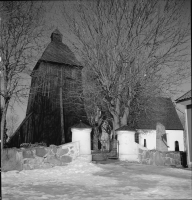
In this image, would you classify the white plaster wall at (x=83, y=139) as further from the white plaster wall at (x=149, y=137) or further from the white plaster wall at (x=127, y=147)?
the white plaster wall at (x=149, y=137)

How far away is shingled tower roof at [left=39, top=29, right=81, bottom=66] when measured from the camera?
25.6m

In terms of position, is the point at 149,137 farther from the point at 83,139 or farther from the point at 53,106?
the point at 83,139

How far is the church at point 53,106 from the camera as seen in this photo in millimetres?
22797

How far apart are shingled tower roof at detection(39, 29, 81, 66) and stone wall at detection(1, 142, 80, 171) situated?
15.0 m

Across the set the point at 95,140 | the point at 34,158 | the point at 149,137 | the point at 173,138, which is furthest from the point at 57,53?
the point at 34,158

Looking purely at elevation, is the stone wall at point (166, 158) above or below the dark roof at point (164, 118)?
below

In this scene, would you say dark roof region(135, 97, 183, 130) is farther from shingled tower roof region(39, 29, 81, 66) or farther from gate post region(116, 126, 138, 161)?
gate post region(116, 126, 138, 161)

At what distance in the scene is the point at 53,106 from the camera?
24.1m

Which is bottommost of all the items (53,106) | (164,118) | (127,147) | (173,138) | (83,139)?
(173,138)

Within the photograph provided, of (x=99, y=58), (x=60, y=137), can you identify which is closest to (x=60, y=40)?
(x=60, y=137)

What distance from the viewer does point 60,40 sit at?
28844 mm

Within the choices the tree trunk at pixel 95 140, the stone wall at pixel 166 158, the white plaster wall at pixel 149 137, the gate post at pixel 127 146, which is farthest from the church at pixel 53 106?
the stone wall at pixel 166 158

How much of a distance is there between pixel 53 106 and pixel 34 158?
13.7m

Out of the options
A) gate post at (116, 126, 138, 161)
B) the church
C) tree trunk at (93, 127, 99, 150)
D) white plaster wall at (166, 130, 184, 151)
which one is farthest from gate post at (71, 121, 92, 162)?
white plaster wall at (166, 130, 184, 151)
